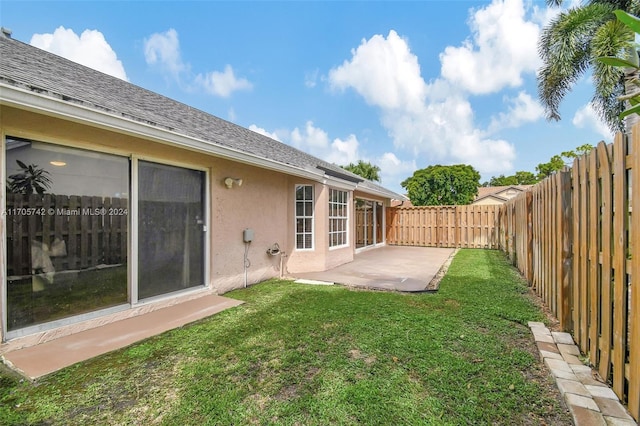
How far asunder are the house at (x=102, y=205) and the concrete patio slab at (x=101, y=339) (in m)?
0.20

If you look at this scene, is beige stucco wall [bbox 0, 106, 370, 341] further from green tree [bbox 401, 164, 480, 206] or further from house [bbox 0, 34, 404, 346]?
green tree [bbox 401, 164, 480, 206]

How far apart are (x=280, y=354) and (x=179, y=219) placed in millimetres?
3710

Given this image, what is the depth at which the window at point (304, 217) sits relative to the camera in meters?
9.56

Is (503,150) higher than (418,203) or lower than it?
higher

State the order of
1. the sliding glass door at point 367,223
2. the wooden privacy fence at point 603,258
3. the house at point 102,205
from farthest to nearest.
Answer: the sliding glass door at point 367,223
the house at point 102,205
the wooden privacy fence at point 603,258

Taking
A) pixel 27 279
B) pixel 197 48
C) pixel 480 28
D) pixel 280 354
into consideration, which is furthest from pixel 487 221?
pixel 27 279

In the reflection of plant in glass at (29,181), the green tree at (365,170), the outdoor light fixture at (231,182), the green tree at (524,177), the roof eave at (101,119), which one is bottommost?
the reflection of plant in glass at (29,181)

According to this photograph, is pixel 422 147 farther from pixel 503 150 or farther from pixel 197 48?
pixel 197 48

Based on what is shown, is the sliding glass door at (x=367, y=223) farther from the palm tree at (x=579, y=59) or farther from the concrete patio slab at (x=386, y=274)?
the palm tree at (x=579, y=59)

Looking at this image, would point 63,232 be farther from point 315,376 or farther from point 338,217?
point 338,217

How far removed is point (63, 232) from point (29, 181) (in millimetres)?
822

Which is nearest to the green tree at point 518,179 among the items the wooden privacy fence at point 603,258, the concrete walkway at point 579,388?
the wooden privacy fence at point 603,258

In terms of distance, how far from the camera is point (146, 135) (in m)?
4.68

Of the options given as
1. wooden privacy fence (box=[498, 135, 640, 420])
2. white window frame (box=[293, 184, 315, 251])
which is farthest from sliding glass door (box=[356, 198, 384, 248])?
wooden privacy fence (box=[498, 135, 640, 420])
